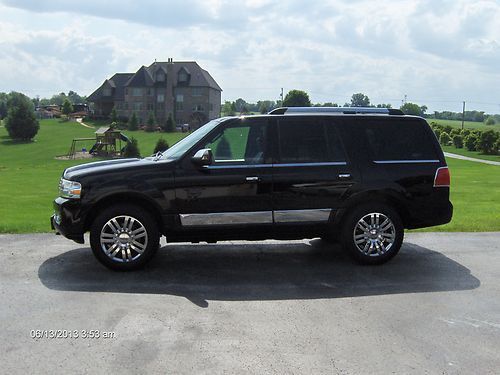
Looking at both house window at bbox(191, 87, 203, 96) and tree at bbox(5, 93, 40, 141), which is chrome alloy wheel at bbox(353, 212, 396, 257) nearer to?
tree at bbox(5, 93, 40, 141)

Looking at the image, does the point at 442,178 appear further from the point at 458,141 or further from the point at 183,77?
the point at 183,77

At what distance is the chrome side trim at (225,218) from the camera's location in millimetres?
6602

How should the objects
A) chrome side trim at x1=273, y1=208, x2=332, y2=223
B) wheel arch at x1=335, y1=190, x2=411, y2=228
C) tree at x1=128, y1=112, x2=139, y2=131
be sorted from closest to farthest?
chrome side trim at x1=273, y1=208, x2=332, y2=223 < wheel arch at x1=335, y1=190, x2=411, y2=228 < tree at x1=128, y1=112, x2=139, y2=131

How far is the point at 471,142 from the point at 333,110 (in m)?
57.7

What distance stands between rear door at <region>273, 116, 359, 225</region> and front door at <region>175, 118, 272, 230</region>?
188 millimetres

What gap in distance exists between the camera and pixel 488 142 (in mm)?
52750

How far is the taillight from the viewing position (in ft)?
23.3

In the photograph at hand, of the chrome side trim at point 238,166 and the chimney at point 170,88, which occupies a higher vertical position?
the chimney at point 170,88

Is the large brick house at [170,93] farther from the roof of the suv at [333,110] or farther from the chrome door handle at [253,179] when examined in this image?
the chrome door handle at [253,179]

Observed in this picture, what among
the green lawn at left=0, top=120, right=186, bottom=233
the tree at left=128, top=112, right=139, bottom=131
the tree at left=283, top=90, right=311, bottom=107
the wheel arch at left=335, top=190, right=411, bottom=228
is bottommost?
the green lawn at left=0, top=120, right=186, bottom=233

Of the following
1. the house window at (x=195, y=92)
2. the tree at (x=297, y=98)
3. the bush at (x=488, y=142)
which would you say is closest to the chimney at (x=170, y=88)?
the house window at (x=195, y=92)

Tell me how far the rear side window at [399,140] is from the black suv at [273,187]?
14 millimetres

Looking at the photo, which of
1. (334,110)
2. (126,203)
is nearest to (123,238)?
(126,203)

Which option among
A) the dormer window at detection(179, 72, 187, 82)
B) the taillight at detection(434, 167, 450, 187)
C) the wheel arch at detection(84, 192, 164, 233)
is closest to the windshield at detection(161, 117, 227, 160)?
the wheel arch at detection(84, 192, 164, 233)
